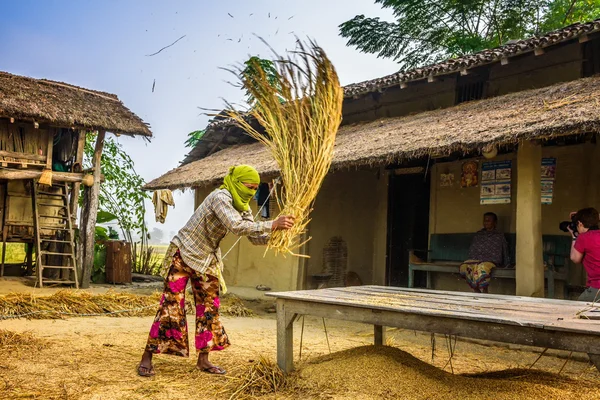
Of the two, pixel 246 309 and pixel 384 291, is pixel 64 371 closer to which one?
pixel 384 291

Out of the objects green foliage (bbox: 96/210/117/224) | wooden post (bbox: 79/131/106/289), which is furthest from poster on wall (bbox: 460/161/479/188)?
green foliage (bbox: 96/210/117/224)

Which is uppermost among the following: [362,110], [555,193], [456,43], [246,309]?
[456,43]

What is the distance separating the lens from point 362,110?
897cm

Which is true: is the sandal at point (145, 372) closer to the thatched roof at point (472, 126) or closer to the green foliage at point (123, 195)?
the thatched roof at point (472, 126)

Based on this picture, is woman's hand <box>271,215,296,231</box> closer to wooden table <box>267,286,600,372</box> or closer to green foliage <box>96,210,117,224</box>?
wooden table <box>267,286,600,372</box>

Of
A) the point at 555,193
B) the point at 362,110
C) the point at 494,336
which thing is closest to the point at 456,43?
the point at 362,110

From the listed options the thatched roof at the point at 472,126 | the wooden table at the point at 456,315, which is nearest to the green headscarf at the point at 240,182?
the wooden table at the point at 456,315

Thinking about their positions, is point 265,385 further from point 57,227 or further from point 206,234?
point 57,227

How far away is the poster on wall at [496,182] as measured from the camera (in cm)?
668

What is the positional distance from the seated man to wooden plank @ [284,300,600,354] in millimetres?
3307

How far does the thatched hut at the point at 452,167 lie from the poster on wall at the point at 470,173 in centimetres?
6

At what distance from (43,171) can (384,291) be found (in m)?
7.20

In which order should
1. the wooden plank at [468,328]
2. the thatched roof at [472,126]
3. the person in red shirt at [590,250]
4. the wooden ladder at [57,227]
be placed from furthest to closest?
the wooden ladder at [57,227]
the thatched roof at [472,126]
the person in red shirt at [590,250]
the wooden plank at [468,328]

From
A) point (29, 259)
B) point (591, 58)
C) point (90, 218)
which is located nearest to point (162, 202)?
point (90, 218)
